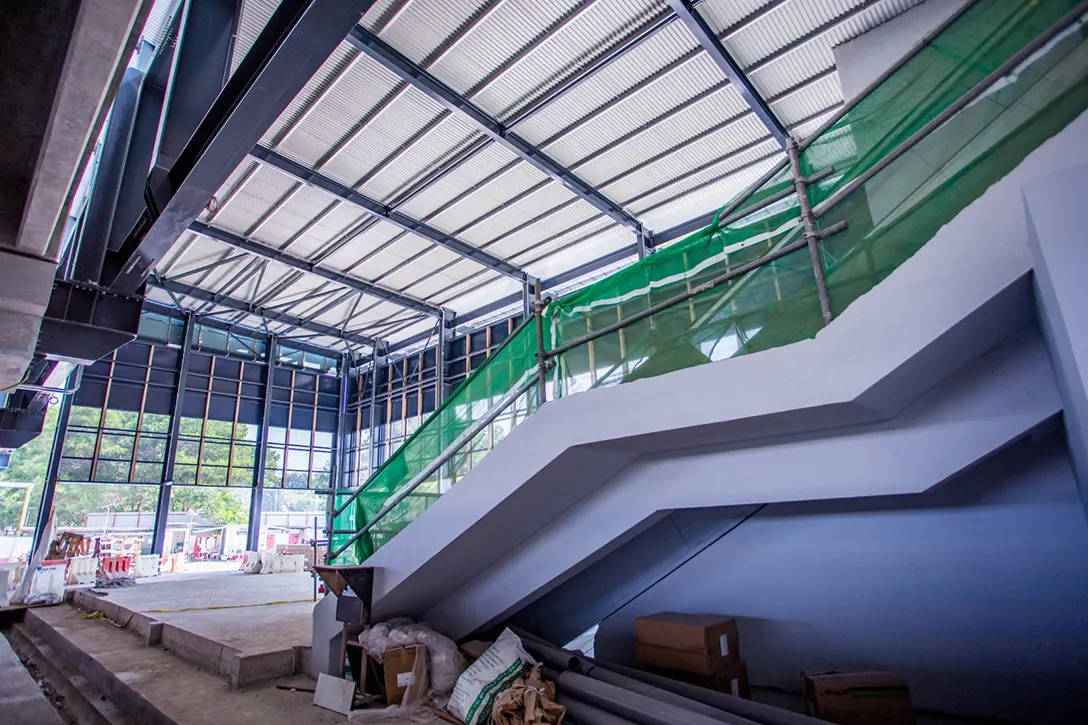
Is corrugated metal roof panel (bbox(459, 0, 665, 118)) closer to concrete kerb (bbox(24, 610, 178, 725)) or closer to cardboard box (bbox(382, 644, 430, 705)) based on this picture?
cardboard box (bbox(382, 644, 430, 705))

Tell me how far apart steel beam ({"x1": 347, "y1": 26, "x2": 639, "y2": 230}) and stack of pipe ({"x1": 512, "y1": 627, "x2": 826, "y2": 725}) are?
7.18m

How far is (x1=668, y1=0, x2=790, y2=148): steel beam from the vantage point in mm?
6898

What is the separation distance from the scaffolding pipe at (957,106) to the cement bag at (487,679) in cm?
357

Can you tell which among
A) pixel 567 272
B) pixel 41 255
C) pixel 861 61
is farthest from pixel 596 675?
pixel 567 272

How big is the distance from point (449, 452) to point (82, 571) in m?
11.6

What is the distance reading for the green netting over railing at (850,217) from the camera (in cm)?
212

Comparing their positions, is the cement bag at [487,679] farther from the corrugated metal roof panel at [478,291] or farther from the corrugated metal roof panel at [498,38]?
the corrugated metal roof panel at [478,291]

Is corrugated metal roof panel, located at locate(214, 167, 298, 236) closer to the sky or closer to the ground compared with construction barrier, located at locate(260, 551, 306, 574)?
closer to the sky

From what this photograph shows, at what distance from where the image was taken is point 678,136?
9133mm

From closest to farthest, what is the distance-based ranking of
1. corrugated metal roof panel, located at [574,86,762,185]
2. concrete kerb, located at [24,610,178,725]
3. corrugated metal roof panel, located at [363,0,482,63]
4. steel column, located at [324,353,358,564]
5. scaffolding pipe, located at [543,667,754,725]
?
scaffolding pipe, located at [543,667,754,725], concrete kerb, located at [24,610,178,725], corrugated metal roof panel, located at [363,0,482,63], corrugated metal roof panel, located at [574,86,762,185], steel column, located at [324,353,358,564]

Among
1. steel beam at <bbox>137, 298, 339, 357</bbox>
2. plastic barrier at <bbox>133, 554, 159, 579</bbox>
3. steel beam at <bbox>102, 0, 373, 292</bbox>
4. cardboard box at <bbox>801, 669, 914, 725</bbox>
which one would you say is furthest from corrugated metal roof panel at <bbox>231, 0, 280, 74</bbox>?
plastic barrier at <bbox>133, 554, 159, 579</bbox>

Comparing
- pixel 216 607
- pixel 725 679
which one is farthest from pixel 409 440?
pixel 216 607

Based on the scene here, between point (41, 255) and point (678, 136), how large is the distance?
28.2ft

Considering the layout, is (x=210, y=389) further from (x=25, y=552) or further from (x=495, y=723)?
(x=495, y=723)
